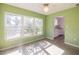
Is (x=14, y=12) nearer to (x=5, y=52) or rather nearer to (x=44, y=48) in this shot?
(x=5, y=52)

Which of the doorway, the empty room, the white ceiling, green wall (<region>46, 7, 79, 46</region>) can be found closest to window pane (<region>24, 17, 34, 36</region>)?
the empty room

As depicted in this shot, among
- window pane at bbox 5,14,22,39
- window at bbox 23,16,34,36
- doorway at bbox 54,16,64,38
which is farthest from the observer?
doorway at bbox 54,16,64,38

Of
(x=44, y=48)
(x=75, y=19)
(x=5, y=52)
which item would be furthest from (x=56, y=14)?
(x=5, y=52)

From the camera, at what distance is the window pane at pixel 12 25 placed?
0.93 meters

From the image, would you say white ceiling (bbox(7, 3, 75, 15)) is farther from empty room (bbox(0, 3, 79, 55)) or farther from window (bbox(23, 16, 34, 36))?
window (bbox(23, 16, 34, 36))

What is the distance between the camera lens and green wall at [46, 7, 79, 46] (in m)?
1.10

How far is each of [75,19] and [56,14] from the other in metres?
0.31

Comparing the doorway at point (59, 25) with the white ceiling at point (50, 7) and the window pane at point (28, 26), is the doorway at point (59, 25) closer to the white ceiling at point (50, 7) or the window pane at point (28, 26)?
the white ceiling at point (50, 7)

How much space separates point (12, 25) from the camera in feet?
3.11

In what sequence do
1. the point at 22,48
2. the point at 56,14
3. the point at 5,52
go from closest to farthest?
the point at 5,52 → the point at 22,48 → the point at 56,14

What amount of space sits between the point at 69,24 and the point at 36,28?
55cm

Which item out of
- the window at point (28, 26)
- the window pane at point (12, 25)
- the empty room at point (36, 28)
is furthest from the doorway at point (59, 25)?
the window pane at point (12, 25)

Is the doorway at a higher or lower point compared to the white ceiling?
lower
